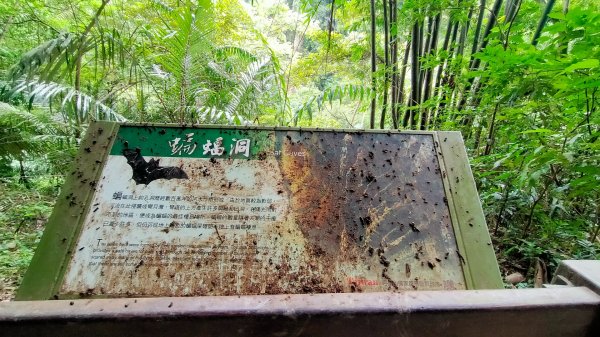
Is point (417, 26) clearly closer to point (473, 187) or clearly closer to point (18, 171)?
point (473, 187)

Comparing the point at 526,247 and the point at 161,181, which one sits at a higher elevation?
the point at 161,181

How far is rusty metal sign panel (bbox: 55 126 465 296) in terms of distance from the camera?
1.18 m

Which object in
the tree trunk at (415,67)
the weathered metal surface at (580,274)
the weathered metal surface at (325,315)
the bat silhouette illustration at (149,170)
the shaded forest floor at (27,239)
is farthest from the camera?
the tree trunk at (415,67)

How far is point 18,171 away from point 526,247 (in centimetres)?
684

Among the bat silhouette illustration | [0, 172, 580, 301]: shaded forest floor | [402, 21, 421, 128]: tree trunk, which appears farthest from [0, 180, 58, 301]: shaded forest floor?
[402, 21, 421, 128]: tree trunk

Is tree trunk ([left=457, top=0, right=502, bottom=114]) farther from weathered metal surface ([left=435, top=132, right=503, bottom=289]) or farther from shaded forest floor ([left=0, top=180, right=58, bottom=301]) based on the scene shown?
shaded forest floor ([left=0, top=180, right=58, bottom=301])

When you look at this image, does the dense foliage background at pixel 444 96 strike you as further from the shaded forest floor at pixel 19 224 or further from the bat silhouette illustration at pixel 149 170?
the bat silhouette illustration at pixel 149 170

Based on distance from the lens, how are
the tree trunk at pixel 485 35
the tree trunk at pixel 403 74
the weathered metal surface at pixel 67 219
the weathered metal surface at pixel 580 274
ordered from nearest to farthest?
the weathered metal surface at pixel 580 274
the weathered metal surface at pixel 67 219
the tree trunk at pixel 485 35
the tree trunk at pixel 403 74

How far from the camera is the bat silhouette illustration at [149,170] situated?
1.38 m

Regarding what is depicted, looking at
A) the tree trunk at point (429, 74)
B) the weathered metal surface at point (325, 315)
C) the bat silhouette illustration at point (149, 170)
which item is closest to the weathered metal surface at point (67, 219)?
the bat silhouette illustration at point (149, 170)

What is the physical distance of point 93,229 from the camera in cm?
125

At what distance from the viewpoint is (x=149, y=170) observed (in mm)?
1403

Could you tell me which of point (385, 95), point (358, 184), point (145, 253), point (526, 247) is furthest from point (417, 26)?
point (145, 253)

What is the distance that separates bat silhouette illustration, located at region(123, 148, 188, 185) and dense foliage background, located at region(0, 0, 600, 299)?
1626 mm
